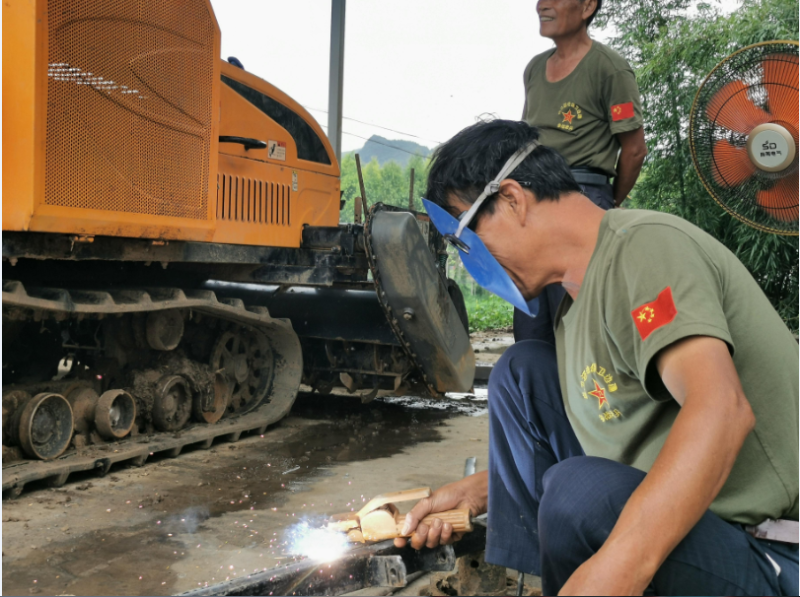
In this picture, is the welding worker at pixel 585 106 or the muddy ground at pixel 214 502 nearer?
the muddy ground at pixel 214 502

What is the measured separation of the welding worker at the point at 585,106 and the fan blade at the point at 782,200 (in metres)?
1.13

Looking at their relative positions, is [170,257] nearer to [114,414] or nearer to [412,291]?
[114,414]

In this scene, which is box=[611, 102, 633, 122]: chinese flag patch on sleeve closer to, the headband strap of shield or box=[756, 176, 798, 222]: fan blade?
box=[756, 176, 798, 222]: fan blade

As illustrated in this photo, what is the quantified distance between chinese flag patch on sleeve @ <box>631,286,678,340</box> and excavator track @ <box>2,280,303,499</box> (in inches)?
109

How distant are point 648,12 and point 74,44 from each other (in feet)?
31.8

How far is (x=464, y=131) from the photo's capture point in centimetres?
182

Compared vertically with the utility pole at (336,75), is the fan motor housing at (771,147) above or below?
below

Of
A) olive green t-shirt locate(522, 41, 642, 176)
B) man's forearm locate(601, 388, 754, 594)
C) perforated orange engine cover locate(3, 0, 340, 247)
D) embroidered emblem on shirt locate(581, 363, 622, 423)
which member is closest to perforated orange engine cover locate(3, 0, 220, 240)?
perforated orange engine cover locate(3, 0, 340, 247)

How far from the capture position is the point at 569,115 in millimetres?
3455

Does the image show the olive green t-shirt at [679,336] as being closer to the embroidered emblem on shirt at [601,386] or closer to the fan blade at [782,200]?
the embroidered emblem on shirt at [601,386]

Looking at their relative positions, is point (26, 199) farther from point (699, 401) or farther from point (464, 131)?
point (699, 401)

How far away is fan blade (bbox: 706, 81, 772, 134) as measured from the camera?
429cm

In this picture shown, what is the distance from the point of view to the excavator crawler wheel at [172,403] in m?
4.26

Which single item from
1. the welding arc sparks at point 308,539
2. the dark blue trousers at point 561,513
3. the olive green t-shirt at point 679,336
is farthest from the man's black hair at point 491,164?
the welding arc sparks at point 308,539
